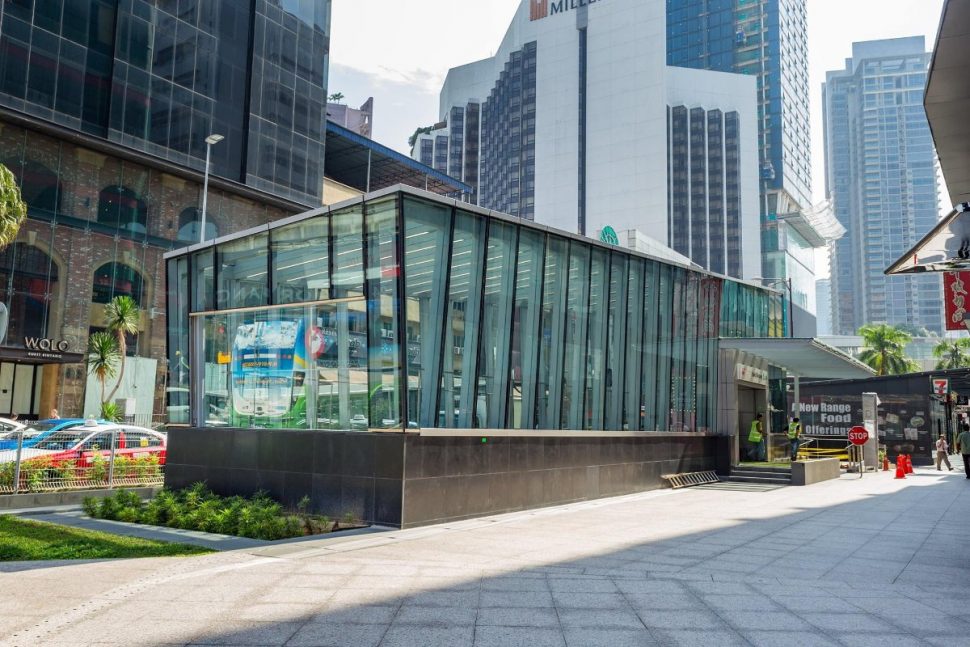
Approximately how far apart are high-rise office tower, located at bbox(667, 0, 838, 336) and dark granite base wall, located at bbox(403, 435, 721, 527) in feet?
386

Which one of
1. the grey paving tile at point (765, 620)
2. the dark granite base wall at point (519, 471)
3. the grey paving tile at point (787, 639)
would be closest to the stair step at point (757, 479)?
the dark granite base wall at point (519, 471)

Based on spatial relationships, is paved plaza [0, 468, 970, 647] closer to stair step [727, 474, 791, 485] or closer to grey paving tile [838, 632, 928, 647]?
grey paving tile [838, 632, 928, 647]

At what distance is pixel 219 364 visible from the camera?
17516 millimetres

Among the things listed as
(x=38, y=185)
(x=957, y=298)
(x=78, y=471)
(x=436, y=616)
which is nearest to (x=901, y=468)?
(x=957, y=298)

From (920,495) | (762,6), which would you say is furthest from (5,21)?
(762,6)

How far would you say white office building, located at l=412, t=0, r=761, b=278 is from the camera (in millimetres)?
132500

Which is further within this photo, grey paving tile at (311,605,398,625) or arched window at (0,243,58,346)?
arched window at (0,243,58,346)

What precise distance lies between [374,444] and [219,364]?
5822 mm

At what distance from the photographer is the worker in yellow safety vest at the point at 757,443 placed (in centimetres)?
2781

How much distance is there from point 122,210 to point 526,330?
3425cm

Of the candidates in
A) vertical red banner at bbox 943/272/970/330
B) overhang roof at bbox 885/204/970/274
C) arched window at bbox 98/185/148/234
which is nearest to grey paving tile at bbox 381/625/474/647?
A: overhang roof at bbox 885/204/970/274

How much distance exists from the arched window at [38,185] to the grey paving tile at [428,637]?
40.0 metres

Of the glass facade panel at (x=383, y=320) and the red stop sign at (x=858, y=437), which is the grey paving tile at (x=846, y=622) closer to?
the glass facade panel at (x=383, y=320)

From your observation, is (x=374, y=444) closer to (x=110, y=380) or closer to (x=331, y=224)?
(x=331, y=224)
